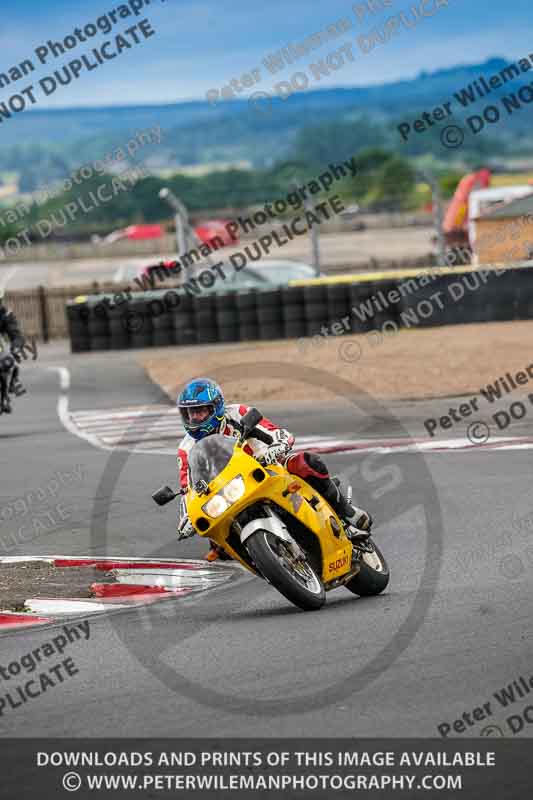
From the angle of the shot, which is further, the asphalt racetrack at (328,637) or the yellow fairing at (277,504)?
the yellow fairing at (277,504)

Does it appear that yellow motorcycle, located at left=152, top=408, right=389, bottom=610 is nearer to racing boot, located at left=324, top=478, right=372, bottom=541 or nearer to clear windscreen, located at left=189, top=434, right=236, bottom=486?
clear windscreen, located at left=189, top=434, right=236, bottom=486

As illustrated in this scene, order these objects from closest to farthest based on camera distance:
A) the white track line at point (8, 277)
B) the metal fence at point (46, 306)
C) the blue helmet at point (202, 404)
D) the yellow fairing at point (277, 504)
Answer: the yellow fairing at point (277, 504), the blue helmet at point (202, 404), the metal fence at point (46, 306), the white track line at point (8, 277)

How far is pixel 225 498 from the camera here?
813 centimetres

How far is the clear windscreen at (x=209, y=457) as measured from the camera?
27.1 feet

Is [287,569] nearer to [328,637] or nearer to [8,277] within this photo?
[328,637]

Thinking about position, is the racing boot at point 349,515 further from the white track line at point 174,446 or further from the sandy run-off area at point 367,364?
the sandy run-off area at point 367,364

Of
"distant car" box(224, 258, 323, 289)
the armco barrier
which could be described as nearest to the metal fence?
"distant car" box(224, 258, 323, 289)

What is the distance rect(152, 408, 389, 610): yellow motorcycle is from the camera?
8070 millimetres

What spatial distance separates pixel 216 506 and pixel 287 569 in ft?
1.68

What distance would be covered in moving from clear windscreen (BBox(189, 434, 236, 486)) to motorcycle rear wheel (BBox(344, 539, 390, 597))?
1125 millimetres

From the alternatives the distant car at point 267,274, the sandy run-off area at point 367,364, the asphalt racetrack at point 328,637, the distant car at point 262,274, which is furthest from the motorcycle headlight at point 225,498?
the distant car at point 267,274

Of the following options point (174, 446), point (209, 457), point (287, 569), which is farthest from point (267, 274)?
point (287, 569)
